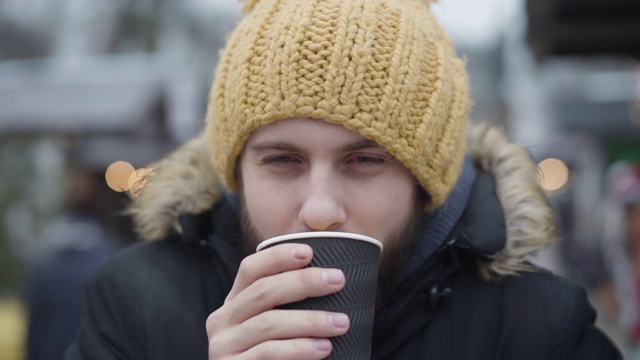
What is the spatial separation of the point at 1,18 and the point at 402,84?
24.4 m

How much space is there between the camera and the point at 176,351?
193 centimetres

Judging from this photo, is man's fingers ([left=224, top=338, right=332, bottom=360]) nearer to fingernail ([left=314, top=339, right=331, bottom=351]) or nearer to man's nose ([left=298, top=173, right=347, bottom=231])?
fingernail ([left=314, top=339, right=331, bottom=351])

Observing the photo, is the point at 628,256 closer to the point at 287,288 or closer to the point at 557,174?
the point at 287,288

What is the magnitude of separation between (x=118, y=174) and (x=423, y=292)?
527 cm

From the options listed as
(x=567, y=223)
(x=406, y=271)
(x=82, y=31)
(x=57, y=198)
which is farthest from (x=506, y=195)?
(x=82, y=31)

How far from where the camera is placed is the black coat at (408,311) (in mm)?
1914

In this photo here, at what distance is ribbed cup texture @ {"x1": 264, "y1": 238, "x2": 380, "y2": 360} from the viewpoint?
4.70ft

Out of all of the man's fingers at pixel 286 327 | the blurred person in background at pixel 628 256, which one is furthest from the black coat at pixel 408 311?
the blurred person in background at pixel 628 256

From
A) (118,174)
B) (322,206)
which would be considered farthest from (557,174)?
(322,206)

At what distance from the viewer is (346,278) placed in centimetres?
144

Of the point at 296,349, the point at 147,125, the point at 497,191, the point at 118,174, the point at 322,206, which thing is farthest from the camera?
the point at 147,125

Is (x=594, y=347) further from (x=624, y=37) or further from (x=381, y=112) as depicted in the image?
(x=624, y=37)

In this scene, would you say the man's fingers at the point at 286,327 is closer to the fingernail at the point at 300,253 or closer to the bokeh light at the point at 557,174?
the fingernail at the point at 300,253

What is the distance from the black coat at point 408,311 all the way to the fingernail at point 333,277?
52cm
